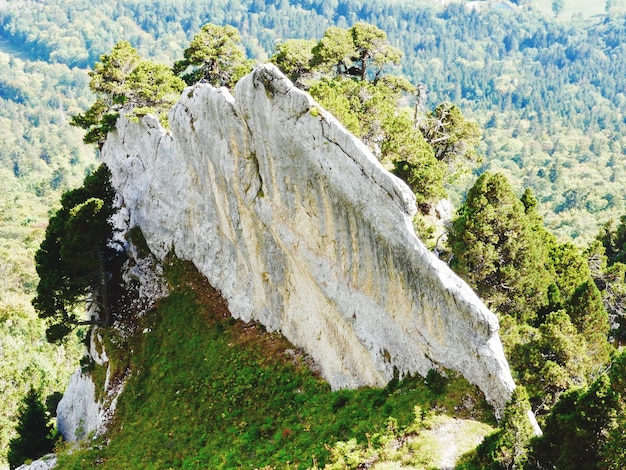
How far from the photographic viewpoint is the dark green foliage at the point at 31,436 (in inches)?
1588

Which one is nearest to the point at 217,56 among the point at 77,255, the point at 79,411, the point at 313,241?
the point at 77,255

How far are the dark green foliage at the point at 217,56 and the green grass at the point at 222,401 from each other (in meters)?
18.8

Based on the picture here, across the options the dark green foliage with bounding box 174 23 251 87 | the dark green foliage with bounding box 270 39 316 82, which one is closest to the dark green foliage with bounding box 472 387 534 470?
the dark green foliage with bounding box 174 23 251 87

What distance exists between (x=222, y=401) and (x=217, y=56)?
3137 cm

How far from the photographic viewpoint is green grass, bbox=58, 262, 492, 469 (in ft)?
73.5

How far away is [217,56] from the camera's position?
160ft

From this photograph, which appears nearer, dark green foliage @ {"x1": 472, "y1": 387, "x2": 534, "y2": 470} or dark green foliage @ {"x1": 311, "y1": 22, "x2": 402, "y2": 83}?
dark green foliage @ {"x1": 472, "y1": 387, "x2": 534, "y2": 470}

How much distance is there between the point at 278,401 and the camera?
27609mm

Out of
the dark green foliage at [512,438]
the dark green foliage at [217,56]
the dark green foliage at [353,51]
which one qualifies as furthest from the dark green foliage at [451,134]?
the dark green foliage at [512,438]

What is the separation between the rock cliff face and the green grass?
102 centimetres

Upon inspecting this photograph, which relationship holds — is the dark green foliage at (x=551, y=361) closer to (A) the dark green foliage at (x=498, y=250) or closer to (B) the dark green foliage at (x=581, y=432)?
(A) the dark green foliage at (x=498, y=250)

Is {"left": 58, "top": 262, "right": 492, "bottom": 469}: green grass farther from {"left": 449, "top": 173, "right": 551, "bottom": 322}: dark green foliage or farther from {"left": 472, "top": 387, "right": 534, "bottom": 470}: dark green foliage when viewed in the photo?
{"left": 449, "top": 173, "right": 551, "bottom": 322}: dark green foliage

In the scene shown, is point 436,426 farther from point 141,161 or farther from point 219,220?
point 141,161

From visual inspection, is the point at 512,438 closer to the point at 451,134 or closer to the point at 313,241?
the point at 313,241
